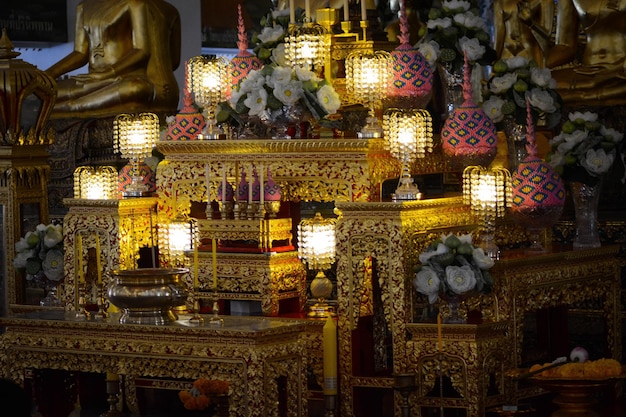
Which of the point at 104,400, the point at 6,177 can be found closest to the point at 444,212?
the point at 104,400

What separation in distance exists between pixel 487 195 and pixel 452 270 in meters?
0.69

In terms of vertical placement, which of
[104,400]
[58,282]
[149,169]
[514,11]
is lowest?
[104,400]

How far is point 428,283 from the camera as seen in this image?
24.7ft

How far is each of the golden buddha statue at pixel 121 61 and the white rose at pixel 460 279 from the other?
481 cm

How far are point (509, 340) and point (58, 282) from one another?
96.8 inches

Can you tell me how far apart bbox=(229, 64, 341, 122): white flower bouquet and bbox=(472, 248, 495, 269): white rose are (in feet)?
3.31

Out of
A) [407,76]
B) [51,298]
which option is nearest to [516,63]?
[407,76]

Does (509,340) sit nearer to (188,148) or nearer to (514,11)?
(188,148)

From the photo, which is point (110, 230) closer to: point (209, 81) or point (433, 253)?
point (209, 81)

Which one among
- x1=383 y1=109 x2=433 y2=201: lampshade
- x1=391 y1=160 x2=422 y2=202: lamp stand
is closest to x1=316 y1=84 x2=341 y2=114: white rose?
x1=383 y1=109 x2=433 y2=201: lampshade

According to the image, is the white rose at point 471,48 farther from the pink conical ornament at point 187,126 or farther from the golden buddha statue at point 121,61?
the golden buddha statue at point 121,61

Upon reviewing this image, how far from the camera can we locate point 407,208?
7742 millimetres

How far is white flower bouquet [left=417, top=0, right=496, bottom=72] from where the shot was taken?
873cm

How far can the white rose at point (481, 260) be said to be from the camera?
7.52 metres
